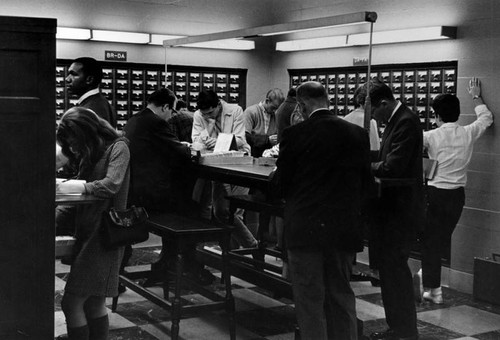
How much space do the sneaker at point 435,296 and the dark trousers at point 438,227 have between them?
41 mm

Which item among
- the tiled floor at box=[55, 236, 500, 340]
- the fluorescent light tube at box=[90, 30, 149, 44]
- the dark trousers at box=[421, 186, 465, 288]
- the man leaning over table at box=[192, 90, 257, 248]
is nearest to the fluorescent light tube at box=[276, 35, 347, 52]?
the man leaning over table at box=[192, 90, 257, 248]

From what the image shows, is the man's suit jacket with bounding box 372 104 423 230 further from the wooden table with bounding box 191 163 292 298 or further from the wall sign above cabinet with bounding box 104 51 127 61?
the wall sign above cabinet with bounding box 104 51 127 61

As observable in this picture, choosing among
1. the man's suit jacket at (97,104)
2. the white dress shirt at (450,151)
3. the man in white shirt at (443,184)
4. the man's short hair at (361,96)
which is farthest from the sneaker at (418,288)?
the man's suit jacket at (97,104)

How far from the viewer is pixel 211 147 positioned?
694cm

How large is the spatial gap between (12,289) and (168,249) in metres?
4.10

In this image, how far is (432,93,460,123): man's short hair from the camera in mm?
5848

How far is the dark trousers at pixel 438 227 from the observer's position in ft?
19.3

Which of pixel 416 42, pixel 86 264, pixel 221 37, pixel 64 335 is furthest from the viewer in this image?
pixel 416 42

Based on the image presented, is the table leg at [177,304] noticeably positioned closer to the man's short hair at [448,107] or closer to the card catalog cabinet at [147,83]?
the man's short hair at [448,107]

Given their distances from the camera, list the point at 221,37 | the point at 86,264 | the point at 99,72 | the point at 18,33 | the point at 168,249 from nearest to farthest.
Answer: the point at 18,33
the point at 86,264
the point at 99,72
the point at 168,249
the point at 221,37

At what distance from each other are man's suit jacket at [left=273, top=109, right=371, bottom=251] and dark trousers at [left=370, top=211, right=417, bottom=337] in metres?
0.78

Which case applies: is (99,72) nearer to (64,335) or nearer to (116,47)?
(64,335)

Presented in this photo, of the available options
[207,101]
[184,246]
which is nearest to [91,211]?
[184,246]

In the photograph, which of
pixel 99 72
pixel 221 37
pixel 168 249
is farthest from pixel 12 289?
pixel 221 37
